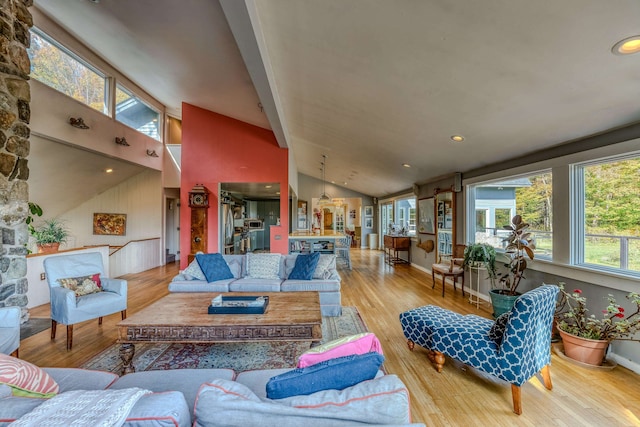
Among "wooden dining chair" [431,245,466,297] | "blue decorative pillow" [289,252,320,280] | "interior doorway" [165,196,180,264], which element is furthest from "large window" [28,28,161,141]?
"wooden dining chair" [431,245,466,297]

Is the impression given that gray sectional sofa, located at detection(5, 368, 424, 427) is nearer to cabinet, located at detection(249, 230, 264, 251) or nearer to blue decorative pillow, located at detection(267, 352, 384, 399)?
blue decorative pillow, located at detection(267, 352, 384, 399)

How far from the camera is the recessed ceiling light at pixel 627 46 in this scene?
5.36 ft

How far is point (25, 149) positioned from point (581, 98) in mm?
5543

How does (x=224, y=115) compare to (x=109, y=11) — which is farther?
(x=224, y=115)

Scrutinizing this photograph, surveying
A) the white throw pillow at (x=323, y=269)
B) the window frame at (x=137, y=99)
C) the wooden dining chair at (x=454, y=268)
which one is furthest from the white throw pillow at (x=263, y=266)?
the window frame at (x=137, y=99)

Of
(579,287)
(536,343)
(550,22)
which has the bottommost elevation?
(536,343)

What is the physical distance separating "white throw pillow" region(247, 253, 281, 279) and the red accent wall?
6.44ft

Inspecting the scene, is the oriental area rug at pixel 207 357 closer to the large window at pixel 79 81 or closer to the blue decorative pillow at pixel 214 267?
the blue decorative pillow at pixel 214 267

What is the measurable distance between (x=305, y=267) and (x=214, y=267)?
123cm

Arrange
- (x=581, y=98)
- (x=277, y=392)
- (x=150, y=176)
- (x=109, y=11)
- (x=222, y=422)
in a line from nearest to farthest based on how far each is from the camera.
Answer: (x=222, y=422) → (x=277, y=392) → (x=581, y=98) → (x=109, y=11) → (x=150, y=176)

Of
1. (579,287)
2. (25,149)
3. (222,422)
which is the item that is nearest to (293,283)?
(222,422)

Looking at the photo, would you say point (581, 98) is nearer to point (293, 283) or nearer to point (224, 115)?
point (293, 283)

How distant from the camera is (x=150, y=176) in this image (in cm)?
738

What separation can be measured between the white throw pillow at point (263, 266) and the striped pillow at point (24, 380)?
2675 mm
